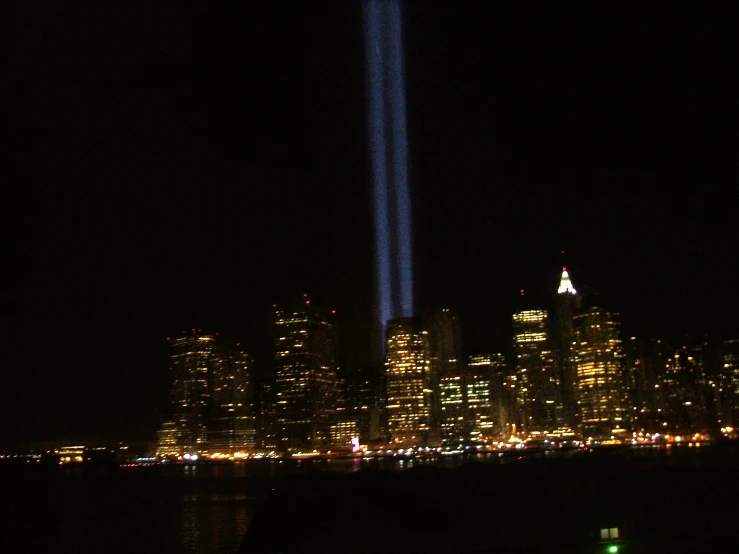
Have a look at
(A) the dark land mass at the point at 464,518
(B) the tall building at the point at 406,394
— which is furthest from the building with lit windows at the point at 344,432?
(A) the dark land mass at the point at 464,518

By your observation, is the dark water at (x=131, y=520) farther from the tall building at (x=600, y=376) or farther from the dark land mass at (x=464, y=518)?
the tall building at (x=600, y=376)

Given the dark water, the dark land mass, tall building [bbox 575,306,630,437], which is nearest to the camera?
the dark land mass

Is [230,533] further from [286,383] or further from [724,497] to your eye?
[286,383]

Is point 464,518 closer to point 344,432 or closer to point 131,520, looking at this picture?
point 131,520

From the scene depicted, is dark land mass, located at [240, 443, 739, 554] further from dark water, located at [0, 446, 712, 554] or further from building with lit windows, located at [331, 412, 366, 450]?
building with lit windows, located at [331, 412, 366, 450]

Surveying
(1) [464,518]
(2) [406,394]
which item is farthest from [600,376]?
(1) [464,518]

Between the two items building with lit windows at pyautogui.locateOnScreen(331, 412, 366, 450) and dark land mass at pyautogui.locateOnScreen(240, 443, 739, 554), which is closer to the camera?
dark land mass at pyautogui.locateOnScreen(240, 443, 739, 554)

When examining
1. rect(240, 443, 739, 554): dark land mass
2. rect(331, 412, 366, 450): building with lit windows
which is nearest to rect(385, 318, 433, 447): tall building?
rect(331, 412, 366, 450): building with lit windows
